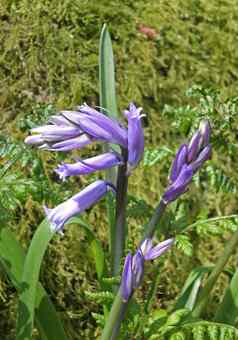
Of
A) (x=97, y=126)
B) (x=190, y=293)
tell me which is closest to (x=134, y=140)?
(x=97, y=126)

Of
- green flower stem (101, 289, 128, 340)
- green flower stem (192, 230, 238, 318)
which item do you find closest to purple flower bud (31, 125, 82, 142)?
green flower stem (101, 289, 128, 340)

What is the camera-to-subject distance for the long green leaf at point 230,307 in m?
2.25

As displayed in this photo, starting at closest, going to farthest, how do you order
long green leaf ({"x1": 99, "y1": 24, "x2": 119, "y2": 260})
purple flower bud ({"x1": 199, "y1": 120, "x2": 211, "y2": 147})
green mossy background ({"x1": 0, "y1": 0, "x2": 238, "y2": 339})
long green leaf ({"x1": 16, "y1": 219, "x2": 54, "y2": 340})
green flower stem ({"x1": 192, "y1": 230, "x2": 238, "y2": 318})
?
purple flower bud ({"x1": 199, "y1": 120, "x2": 211, "y2": 147}), long green leaf ({"x1": 16, "y1": 219, "x2": 54, "y2": 340}), green flower stem ({"x1": 192, "y1": 230, "x2": 238, "y2": 318}), long green leaf ({"x1": 99, "y1": 24, "x2": 119, "y2": 260}), green mossy background ({"x1": 0, "y1": 0, "x2": 238, "y2": 339})

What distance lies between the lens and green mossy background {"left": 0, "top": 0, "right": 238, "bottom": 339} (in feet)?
9.05

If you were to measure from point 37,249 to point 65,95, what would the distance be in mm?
1087

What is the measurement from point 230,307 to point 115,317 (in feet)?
1.98

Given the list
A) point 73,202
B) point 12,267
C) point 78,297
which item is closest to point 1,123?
point 78,297

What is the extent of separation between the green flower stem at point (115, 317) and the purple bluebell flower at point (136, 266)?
38 mm

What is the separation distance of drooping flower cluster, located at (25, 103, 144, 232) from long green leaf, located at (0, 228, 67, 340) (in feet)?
1.50

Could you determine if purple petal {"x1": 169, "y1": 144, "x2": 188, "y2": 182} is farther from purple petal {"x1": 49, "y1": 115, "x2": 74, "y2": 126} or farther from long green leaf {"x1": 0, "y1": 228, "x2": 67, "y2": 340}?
long green leaf {"x1": 0, "y1": 228, "x2": 67, "y2": 340}

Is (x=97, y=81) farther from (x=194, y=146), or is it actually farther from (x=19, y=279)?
(x=194, y=146)

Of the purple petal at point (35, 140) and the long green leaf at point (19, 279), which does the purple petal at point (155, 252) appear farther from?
the long green leaf at point (19, 279)

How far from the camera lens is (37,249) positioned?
2080mm

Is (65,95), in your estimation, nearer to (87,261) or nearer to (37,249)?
(87,261)
